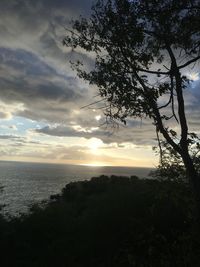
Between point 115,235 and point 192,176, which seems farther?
point 115,235

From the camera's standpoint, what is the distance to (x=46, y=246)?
15125mm

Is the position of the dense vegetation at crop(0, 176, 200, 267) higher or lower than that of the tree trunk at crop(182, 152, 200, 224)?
lower

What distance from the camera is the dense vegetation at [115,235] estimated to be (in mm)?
12391

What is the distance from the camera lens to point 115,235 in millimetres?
15102

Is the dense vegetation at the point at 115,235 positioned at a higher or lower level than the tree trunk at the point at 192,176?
lower

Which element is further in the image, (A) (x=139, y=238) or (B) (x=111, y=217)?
(B) (x=111, y=217)

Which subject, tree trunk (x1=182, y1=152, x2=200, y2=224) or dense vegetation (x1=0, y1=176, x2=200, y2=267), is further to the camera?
dense vegetation (x1=0, y1=176, x2=200, y2=267)

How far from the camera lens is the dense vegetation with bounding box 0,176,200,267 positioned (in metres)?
12.4

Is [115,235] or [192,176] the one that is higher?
[192,176]

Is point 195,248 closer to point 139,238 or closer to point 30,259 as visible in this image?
point 139,238

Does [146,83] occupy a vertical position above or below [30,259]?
above

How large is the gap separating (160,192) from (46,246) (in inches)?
217

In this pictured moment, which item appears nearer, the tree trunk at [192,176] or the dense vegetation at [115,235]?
the tree trunk at [192,176]

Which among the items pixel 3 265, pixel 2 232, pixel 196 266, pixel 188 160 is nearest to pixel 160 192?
pixel 188 160
